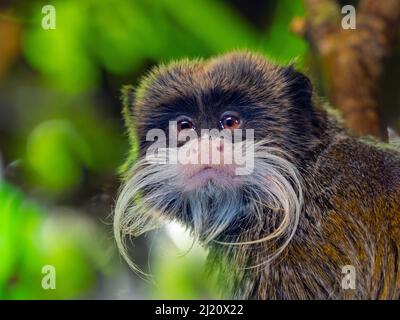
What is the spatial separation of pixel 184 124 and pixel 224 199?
0.61ft

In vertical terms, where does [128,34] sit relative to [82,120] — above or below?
above

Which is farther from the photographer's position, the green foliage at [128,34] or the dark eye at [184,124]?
the green foliage at [128,34]

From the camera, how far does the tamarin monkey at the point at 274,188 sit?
1.48 metres

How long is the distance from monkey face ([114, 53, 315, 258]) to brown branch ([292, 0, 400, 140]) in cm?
21

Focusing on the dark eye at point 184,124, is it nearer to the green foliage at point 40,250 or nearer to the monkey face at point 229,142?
the monkey face at point 229,142

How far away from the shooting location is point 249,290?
5.00ft

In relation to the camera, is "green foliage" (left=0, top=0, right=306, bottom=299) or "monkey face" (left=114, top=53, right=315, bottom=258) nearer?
"monkey face" (left=114, top=53, right=315, bottom=258)

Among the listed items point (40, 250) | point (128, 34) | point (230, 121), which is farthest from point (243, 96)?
point (40, 250)

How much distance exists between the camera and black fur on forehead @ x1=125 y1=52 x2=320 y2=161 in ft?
4.94

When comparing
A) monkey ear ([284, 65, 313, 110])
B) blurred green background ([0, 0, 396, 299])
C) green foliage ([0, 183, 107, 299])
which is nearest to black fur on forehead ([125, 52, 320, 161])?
monkey ear ([284, 65, 313, 110])

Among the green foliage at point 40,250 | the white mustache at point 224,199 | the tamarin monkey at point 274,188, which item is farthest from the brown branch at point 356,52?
the green foliage at point 40,250

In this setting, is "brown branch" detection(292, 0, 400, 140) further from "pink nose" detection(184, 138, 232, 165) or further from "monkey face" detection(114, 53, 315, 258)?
"pink nose" detection(184, 138, 232, 165)

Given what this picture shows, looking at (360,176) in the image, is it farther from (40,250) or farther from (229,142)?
(40,250)

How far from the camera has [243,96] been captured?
151 centimetres
